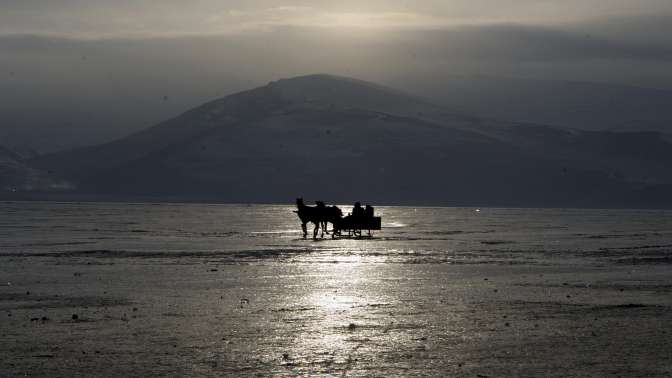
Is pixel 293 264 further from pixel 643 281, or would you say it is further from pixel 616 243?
pixel 616 243

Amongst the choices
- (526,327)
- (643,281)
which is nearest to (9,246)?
(643,281)

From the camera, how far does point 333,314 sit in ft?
79.9

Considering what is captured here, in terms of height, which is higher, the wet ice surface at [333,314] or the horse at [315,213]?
the horse at [315,213]

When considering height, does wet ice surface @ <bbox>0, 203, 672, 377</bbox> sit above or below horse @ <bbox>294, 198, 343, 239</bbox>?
below

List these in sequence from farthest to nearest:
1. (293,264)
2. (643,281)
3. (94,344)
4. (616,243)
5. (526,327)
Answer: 1. (616,243)
2. (293,264)
3. (643,281)
4. (526,327)
5. (94,344)

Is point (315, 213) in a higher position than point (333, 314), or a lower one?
higher

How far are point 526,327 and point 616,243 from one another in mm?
38210

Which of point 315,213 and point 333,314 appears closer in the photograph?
point 333,314

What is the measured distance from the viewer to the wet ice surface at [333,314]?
1820cm

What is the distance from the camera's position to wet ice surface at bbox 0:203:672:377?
18.2 metres

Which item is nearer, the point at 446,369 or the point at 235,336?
the point at 446,369

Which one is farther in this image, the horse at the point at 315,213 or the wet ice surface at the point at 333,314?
the horse at the point at 315,213

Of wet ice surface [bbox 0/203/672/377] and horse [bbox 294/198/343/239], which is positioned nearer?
wet ice surface [bbox 0/203/672/377]

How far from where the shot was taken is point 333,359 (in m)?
18.5
